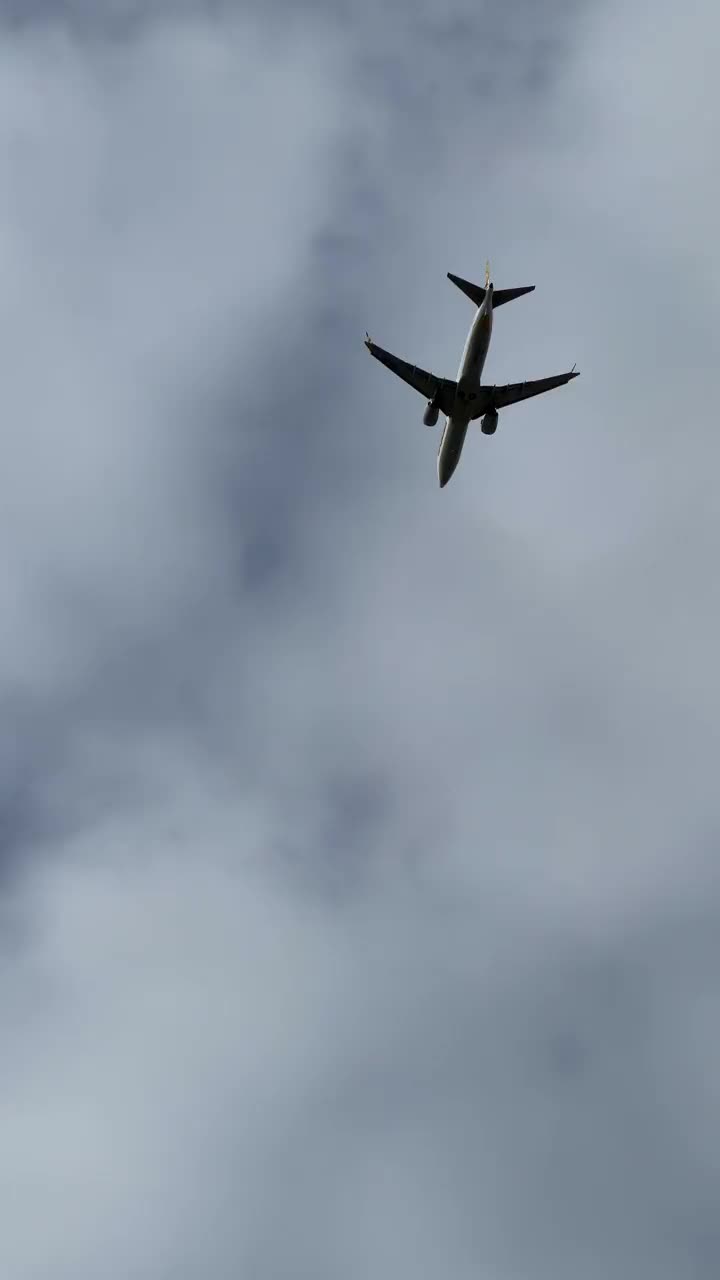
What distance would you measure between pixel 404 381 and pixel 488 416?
8.28 metres

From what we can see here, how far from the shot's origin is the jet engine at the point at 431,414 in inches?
4975

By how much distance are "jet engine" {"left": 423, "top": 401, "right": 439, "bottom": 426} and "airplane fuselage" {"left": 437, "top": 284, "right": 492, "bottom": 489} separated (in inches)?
58.8

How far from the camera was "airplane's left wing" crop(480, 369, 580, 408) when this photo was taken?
12669 cm

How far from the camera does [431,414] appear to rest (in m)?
126

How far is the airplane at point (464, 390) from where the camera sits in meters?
122

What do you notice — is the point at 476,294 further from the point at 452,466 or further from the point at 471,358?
the point at 452,466

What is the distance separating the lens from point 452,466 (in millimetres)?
131125

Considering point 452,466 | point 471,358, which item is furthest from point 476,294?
point 452,466

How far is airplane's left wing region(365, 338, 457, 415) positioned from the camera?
12581 cm

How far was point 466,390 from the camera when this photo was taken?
124 m

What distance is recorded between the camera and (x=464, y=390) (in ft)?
406

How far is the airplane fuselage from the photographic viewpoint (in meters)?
118

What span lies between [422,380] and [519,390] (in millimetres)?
8716

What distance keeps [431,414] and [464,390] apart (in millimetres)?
4022
